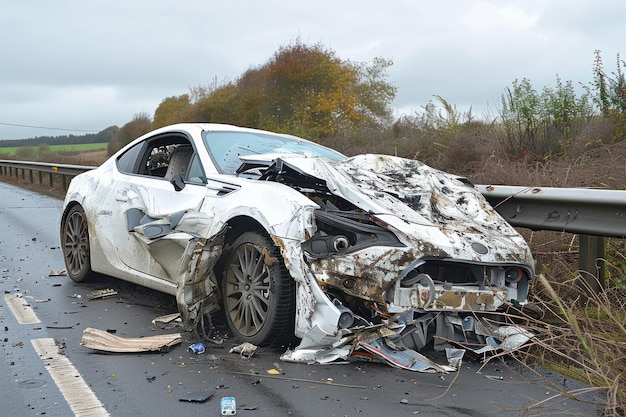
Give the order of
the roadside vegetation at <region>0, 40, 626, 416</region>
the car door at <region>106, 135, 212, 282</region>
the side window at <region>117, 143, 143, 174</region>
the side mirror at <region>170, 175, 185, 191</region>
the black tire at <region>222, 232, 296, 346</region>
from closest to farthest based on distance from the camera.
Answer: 1. the roadside vegetation at <region>0, 40, 626, 416</region>
2. the black tire at <region>222, 232, 296, 346</region>
3. the car door at <region>106, 135, 212, 282</region>
4. the side mirror at <region>170, 175, 185, 191</region>
5. the side window at <region>117, 143, 143, 174</region>

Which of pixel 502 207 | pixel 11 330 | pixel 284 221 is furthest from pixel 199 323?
pixel 502 207

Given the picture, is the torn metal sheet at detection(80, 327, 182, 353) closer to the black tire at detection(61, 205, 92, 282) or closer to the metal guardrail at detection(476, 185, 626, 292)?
the black tire at detection(61, 205, 92, 282)

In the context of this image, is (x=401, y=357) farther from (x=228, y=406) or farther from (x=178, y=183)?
(x=178, y=183)

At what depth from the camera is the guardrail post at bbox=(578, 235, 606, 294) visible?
5.28 m

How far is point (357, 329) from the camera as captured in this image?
425 cm

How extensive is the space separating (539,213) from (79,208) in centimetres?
456

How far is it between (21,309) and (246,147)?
243 cm

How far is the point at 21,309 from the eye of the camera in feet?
20.2

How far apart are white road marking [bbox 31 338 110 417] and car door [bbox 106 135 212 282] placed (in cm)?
106

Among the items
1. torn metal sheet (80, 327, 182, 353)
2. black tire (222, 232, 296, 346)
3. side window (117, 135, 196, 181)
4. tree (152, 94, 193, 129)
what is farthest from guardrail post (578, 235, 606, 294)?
tree (152, 94, 193, 129)

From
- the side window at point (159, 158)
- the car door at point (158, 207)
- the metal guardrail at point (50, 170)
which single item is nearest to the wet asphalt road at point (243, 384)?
→ the car door at point (158, 207)

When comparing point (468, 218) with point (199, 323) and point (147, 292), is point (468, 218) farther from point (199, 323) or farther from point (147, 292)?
point (147, 292)

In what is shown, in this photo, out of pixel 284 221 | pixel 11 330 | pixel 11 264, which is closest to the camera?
pixel 284 221

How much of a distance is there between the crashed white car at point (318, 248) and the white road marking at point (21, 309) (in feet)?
2.70
